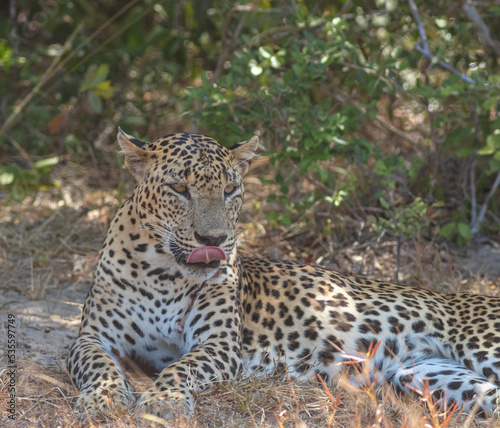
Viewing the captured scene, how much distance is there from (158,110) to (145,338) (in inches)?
222

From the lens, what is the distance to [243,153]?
4.86 meters

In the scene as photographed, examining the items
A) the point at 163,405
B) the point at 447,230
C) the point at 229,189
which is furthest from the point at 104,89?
the point at 163,405

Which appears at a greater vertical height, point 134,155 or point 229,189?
point 134,155

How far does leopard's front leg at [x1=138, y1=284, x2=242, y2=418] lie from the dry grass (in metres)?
0.09

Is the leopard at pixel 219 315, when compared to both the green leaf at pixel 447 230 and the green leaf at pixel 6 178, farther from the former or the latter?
the green leaf at pixel 6 178

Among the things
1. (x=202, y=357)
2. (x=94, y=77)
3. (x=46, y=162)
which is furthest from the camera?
(x=94, y=77)

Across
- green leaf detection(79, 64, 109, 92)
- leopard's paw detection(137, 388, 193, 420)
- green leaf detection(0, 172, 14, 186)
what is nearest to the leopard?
leopard's paw detection(137, 388, 193, 420)

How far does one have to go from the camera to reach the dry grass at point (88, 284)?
146 inches

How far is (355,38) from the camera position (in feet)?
27.1

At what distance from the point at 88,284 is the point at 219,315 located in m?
2.41

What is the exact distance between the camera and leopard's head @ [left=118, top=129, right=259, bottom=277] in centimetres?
421

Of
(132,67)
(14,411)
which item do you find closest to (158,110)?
(132,67)

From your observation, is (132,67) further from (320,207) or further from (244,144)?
→ (244,144)

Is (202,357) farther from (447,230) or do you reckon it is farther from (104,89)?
(104,89)
